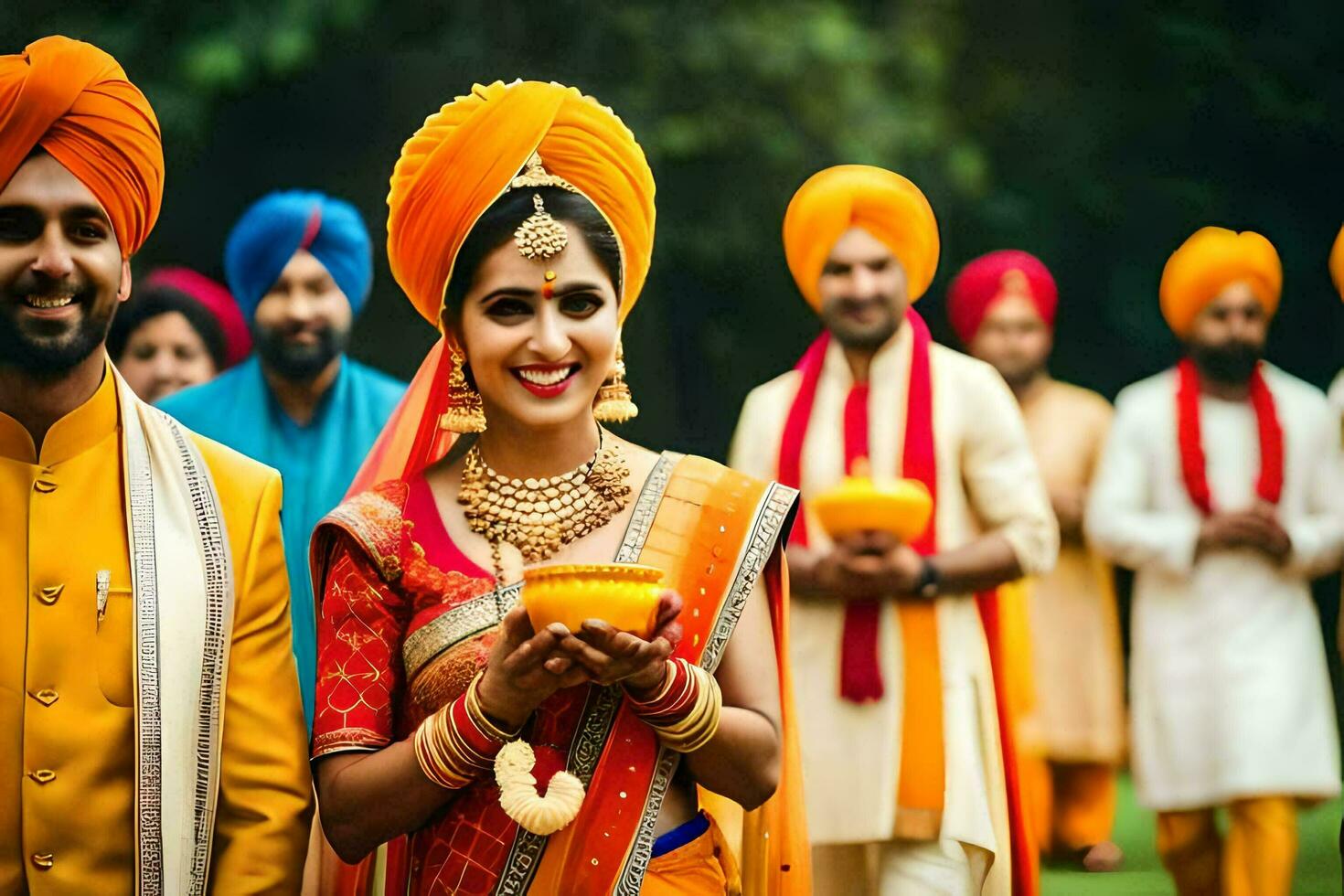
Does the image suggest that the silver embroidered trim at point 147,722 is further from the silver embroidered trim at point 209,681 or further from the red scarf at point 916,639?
the red scarf at point 916,639

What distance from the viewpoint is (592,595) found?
3.11 metres

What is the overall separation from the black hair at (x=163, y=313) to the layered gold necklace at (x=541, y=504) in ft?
14.3

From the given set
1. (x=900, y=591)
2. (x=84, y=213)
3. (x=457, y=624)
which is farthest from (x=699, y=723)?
(x=900, y=591)

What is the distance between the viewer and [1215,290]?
273 inches

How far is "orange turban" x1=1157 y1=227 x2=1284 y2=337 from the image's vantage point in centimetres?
696

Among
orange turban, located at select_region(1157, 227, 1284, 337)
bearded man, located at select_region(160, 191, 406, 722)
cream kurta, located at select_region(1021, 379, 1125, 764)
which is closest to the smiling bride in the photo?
bearded man, located at select_region(160, 191, 406, 722)

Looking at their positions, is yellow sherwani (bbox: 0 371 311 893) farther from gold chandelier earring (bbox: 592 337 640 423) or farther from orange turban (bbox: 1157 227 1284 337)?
orange turban (bbox: 1157 227 1284 337)

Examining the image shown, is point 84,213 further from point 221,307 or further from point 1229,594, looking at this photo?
point 221,307

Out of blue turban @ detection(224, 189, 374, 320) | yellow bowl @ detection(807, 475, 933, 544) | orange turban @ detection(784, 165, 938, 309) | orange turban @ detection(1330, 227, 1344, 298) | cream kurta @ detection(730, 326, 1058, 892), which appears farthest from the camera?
blue turban @ detection(224, 189, 374, 320)

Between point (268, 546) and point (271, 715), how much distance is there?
284 millimetres

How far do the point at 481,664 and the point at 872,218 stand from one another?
10.5 feet

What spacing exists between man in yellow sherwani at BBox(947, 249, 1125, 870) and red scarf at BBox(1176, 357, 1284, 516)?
0.98 metres

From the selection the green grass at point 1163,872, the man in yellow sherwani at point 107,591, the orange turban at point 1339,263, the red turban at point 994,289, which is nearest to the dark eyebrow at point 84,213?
the man in yellow sherwani at point 107,591

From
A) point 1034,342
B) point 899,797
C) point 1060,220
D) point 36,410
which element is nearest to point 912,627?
point 899,797
